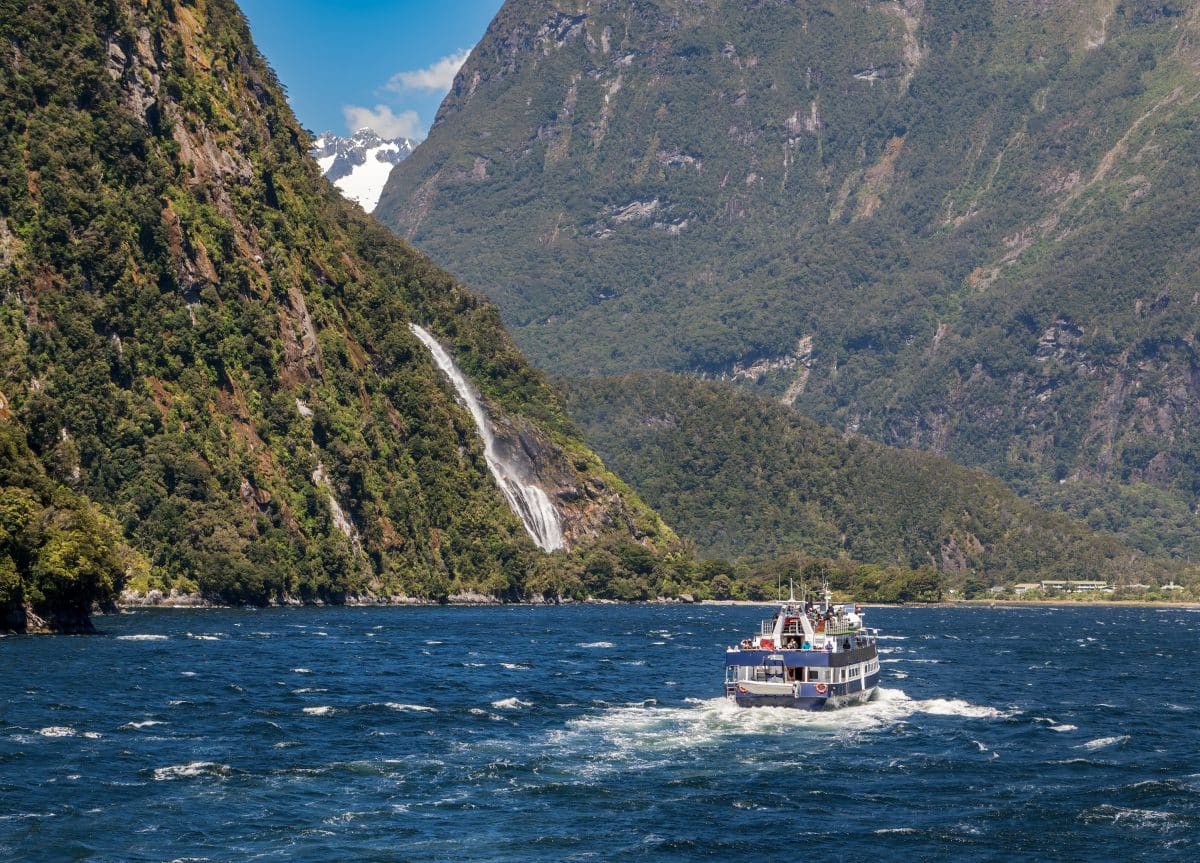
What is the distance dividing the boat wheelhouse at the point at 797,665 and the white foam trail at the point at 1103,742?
1710 cm

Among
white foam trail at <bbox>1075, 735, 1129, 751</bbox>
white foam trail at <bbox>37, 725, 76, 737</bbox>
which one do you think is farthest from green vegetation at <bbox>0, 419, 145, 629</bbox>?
white foam trail at <bbox>1075, 735, 1129, 751</bbox>

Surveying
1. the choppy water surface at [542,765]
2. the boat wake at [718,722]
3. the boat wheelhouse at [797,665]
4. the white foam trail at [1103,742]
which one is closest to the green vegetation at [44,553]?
the choppy water surface at [542,765]

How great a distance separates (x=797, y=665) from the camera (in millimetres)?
116438

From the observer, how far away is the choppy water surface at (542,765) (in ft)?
250

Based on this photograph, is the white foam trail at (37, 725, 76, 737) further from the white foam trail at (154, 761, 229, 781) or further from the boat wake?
the boat wake

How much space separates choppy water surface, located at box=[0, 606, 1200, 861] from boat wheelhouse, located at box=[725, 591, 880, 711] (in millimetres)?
1485

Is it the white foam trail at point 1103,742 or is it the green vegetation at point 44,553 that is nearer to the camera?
the white foam trail at point 1103,742

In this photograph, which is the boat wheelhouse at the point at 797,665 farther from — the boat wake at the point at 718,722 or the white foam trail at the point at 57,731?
the white foam trail at the point at 57,731

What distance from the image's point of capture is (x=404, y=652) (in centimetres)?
16125

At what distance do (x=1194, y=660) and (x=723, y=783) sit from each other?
116m

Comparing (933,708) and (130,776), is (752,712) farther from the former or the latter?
(130,776)

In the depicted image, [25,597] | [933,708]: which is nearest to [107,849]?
[933,708]

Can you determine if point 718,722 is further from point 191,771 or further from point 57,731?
point 57,731

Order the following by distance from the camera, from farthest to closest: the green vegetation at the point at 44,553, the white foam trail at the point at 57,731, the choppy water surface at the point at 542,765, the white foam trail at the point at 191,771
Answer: the green vegetation at the point at 44,553
the white foam trail at the point at 57,731
the white foam trail at the point at 191,771
the choppy water surface at the point at 542,765
